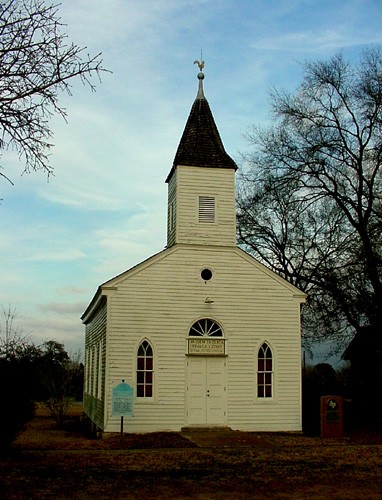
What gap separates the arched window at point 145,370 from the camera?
22.2 metres

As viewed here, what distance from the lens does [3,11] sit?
1001cm

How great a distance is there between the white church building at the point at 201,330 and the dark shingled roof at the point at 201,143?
0.25 ft

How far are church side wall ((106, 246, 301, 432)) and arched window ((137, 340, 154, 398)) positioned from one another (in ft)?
0.57

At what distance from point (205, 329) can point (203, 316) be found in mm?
451

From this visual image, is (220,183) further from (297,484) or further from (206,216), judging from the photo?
(297,484)

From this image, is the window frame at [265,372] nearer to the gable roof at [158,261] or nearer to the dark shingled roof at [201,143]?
the gable roof at [158,261]

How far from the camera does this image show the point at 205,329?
23.1 m

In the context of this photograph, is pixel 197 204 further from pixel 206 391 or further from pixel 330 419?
pixel 330 419

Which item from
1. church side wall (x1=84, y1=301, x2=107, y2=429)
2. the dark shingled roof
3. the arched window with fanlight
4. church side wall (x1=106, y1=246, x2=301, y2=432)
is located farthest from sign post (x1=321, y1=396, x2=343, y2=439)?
the dark shingled roof

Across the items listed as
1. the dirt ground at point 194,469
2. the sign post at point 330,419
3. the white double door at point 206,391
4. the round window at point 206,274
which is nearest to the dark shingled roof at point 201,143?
the round window at point 206,274

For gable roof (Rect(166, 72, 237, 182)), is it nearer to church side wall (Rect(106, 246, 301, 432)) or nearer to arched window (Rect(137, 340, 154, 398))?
church side wall (Rect(106, 246, 301, 432))

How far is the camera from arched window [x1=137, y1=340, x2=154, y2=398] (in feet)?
72.9

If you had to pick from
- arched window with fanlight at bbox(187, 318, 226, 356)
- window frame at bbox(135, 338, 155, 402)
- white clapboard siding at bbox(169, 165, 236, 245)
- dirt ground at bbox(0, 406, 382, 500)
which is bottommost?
dirt ground at bbox(0, 406, 382, 500)

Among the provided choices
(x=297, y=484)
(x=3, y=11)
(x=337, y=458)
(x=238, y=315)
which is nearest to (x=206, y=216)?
(x=238, y=315)
